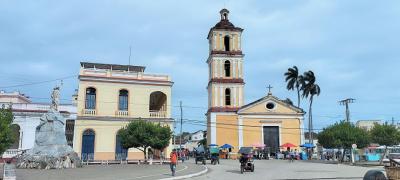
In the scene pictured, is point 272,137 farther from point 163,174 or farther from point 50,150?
point 163,174

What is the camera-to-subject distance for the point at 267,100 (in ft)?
176

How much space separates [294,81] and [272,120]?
14080 mm

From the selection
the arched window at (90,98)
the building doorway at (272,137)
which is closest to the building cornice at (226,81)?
the building doorway at (272,137)

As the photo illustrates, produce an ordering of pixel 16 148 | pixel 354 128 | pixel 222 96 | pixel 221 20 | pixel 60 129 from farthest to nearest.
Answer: pixel 221 20, pixel 222 96, pixel 354 128, pixel 16 148, pixel 60 129

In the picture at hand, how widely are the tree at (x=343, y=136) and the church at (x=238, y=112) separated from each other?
34.1 feet

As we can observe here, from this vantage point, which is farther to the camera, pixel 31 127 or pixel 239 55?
pixel 239 55

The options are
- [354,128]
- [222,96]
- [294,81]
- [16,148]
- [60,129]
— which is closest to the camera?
[60,129]

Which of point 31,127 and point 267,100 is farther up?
point 267,100

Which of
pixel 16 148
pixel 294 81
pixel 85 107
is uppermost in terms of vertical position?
pixel 294 81

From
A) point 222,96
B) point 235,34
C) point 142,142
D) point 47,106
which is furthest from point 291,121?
point 47,106

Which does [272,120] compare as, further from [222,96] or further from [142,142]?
[142,142]

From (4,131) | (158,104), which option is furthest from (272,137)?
(4,131)

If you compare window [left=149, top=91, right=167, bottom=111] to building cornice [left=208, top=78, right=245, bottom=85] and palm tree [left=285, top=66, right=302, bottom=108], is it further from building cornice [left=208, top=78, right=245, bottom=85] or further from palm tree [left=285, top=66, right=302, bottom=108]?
palm tree [left=285, top=66, right=302, bottom=108]

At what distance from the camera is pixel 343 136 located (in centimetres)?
4081
